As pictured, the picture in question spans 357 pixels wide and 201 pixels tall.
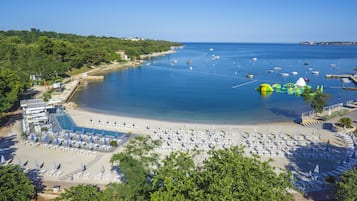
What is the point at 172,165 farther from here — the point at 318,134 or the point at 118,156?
the point at 318,134

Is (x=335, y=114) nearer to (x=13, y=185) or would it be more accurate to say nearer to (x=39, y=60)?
(x=13, y=185)

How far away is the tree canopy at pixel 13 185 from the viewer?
1034 cm

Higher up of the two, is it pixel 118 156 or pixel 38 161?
pixel 118 156

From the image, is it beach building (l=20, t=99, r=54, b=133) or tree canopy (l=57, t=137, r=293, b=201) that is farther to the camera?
beach building (l=20, t=99, r=54, b=133)

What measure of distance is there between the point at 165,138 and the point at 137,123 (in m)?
5.50

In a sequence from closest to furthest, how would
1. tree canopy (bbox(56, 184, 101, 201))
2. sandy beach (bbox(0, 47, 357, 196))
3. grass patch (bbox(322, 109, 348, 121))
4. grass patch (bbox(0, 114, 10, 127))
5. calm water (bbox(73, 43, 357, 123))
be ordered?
tree canopy (bbox(56, 184, 101, 201))
sandy beach (bbox(0, 47, 357, 196))
grass patch (bbox(0, 114, 10, 127))
grass patch (bbox(322, 109, 348, 121))
calm water (bbox(73, 43, 357, 123))

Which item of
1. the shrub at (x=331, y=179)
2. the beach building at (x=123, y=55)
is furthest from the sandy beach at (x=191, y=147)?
the beach building at (x=123, y=55)

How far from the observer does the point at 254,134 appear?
22406 millimetres

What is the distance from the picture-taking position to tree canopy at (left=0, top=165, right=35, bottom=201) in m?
10.3

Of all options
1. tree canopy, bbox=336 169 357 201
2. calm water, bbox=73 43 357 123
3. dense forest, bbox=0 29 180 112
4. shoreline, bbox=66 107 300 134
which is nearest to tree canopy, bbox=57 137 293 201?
tree canopy, bbox=336 169 357 201

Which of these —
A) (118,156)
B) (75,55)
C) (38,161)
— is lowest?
(38,161)

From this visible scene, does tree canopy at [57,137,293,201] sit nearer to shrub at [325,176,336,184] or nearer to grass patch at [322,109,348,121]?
shrub at [325,176,336,184]

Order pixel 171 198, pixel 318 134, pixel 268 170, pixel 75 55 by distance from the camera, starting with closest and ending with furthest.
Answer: pixel 171 198 < pixel 268 170 < pixel 318 134 < pixel 75 55

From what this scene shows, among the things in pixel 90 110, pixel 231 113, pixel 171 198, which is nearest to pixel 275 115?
pixel 231 113
